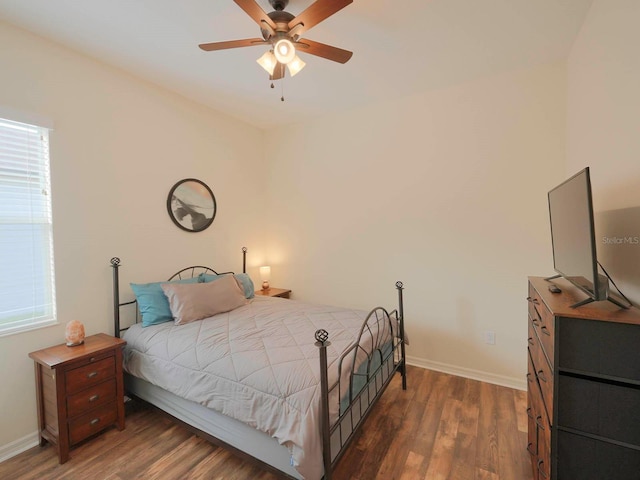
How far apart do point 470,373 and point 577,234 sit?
2112mm

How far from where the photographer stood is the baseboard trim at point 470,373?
9.03ft

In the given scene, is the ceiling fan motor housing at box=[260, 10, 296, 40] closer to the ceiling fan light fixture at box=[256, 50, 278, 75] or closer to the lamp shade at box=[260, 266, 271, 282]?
the ceiling fan light fixture at box=[256, 50, 278, 75]

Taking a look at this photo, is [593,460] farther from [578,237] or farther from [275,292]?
[275,292]

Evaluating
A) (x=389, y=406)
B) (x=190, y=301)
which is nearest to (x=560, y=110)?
(x=389, y=406)

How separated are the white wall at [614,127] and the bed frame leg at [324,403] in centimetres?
144

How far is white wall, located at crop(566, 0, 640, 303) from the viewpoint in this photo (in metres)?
1.35

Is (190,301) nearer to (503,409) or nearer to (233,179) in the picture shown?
(233,179)

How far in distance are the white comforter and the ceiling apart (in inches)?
87.0

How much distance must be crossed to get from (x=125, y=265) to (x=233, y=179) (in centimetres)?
163

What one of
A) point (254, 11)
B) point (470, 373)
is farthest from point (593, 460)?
point (254, 11)

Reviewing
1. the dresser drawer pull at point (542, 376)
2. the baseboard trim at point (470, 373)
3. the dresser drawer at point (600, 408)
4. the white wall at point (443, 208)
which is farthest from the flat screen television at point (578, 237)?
the baseboard trim at point (470, 373)

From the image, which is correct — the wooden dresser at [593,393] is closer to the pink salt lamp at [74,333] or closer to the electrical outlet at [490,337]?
the electrical outlet at [490,337]

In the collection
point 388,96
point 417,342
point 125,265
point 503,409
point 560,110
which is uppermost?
point 388,96

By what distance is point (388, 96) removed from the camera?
315cm
